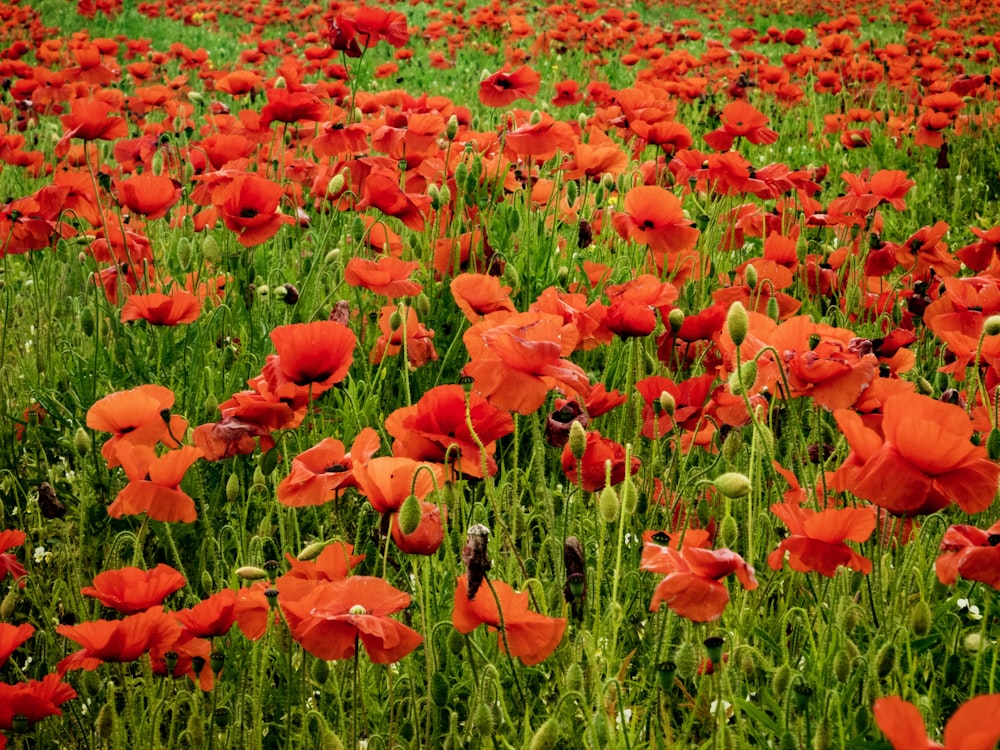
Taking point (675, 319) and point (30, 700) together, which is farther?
point (675, 319)

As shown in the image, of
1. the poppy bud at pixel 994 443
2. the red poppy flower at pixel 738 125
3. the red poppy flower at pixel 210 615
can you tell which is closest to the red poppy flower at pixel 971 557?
the poppy bud at pixel 994 443

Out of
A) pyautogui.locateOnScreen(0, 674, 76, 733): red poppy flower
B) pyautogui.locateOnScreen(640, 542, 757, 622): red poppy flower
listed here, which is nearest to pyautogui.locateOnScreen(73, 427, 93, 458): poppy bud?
pyautogui.locateOnScreen(0, 674, 76, 733): red poppy flower

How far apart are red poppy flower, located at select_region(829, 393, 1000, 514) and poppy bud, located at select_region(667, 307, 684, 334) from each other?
0.77 m

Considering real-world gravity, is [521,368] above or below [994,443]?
above

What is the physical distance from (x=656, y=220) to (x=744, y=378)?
2.91 feet

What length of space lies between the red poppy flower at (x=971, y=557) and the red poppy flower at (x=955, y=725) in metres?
0.41

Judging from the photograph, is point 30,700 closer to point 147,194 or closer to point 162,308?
point 162,308

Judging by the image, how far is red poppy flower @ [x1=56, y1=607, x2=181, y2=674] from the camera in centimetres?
132

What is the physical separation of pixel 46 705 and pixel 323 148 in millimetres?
2150

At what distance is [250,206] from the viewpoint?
2.54m

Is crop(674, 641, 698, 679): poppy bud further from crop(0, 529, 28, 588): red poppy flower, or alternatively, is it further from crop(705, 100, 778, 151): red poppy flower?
crop(705, 100, 778, 151): red poppy flower

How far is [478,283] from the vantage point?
6.77 feet

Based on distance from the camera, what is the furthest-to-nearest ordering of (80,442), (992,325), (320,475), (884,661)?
(80,442), (992,325), (320,475), (884,661)

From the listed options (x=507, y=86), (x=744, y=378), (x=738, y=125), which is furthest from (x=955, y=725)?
(x=507, y=86)
